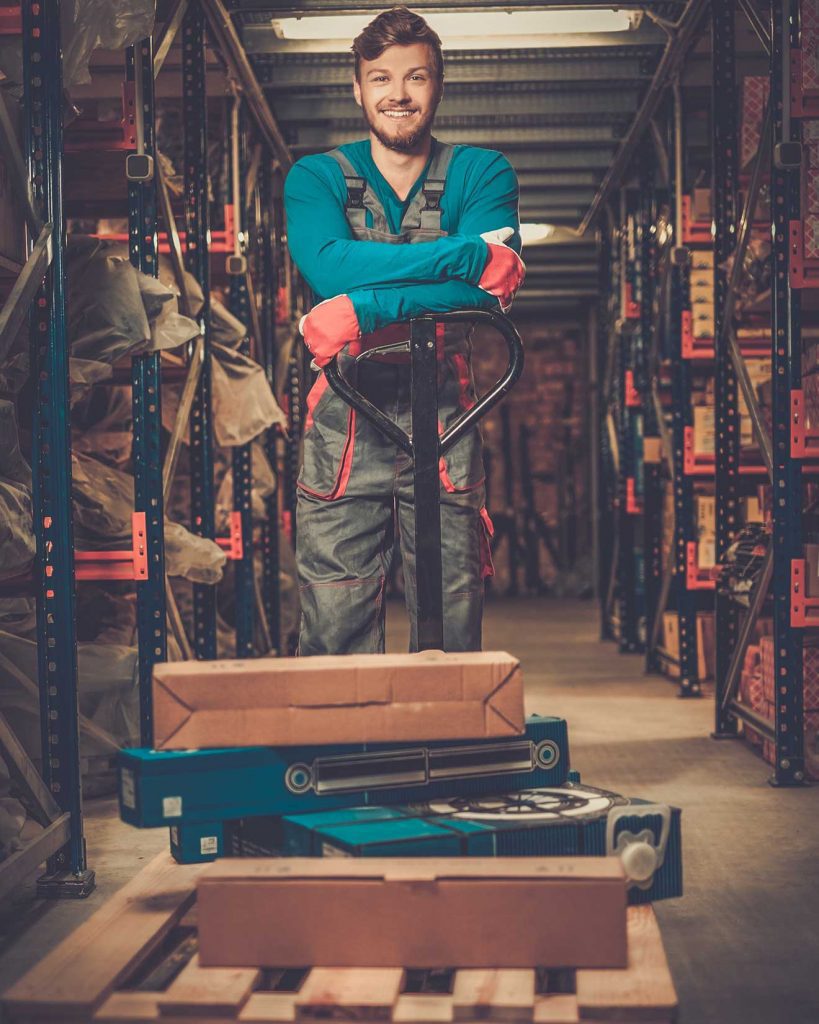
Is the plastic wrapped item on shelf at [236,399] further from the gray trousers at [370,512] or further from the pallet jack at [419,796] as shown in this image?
the pallet jack at [419,796]

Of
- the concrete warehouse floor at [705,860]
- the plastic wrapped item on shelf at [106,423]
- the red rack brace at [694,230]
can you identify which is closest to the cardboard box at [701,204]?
the red rack brace at [694,230]

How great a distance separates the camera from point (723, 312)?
6473 millimetres

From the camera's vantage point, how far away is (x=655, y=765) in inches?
233

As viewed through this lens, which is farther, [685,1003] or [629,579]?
[629,579]

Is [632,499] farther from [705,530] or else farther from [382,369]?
[382,369]

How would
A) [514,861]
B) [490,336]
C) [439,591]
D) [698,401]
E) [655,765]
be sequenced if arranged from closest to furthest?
[514,861]
[439,591]
[655,765]
[698,401]
[490,336]

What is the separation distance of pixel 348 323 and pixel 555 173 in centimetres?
844

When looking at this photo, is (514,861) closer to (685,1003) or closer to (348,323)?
(685,1003)

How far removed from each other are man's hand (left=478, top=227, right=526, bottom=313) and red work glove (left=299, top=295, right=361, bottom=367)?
0.31 meters

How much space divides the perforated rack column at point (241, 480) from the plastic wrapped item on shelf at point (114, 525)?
1.74 meters

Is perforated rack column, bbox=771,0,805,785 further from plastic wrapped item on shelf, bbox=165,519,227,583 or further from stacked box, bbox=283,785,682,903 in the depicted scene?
stacked box, bbox=283,785,682,903

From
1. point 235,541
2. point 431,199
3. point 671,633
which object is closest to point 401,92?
point 431,199

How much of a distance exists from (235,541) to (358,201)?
14.8 feet

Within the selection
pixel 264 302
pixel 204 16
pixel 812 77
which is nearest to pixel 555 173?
pixel 264 302
